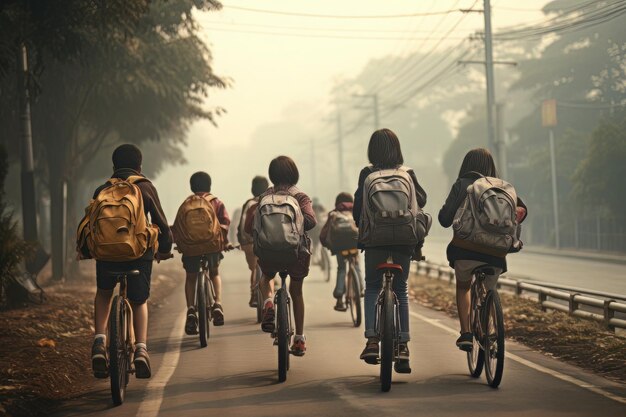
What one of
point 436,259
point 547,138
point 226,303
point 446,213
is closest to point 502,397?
point 446,213

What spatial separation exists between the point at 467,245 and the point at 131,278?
292 cm

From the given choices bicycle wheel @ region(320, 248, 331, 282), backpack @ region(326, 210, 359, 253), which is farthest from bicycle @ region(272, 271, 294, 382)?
bicycle wheel @ region(320, 248, 331, 282)

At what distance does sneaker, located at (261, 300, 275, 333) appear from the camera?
954 centimetres

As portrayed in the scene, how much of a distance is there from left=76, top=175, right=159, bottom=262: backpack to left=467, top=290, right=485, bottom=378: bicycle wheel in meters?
2.96

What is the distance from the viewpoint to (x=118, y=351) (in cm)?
802

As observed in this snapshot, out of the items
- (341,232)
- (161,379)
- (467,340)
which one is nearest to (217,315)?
(161,379)

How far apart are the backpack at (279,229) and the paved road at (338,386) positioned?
46.1 inches

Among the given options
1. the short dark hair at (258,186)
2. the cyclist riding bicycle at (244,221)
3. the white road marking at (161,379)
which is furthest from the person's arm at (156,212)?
the short dark hair at (258,186)

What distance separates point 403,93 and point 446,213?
93331 millimetres

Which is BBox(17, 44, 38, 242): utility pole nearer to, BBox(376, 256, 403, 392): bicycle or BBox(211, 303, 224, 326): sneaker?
BBox(211, 303, 224, 326): sneaker

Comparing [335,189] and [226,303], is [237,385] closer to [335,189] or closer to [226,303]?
[226,303]

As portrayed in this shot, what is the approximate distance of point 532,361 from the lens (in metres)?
10.3

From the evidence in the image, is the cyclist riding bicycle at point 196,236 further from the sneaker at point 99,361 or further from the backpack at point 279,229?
the sneaker at point 99,361

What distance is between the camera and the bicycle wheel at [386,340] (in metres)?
8.13
